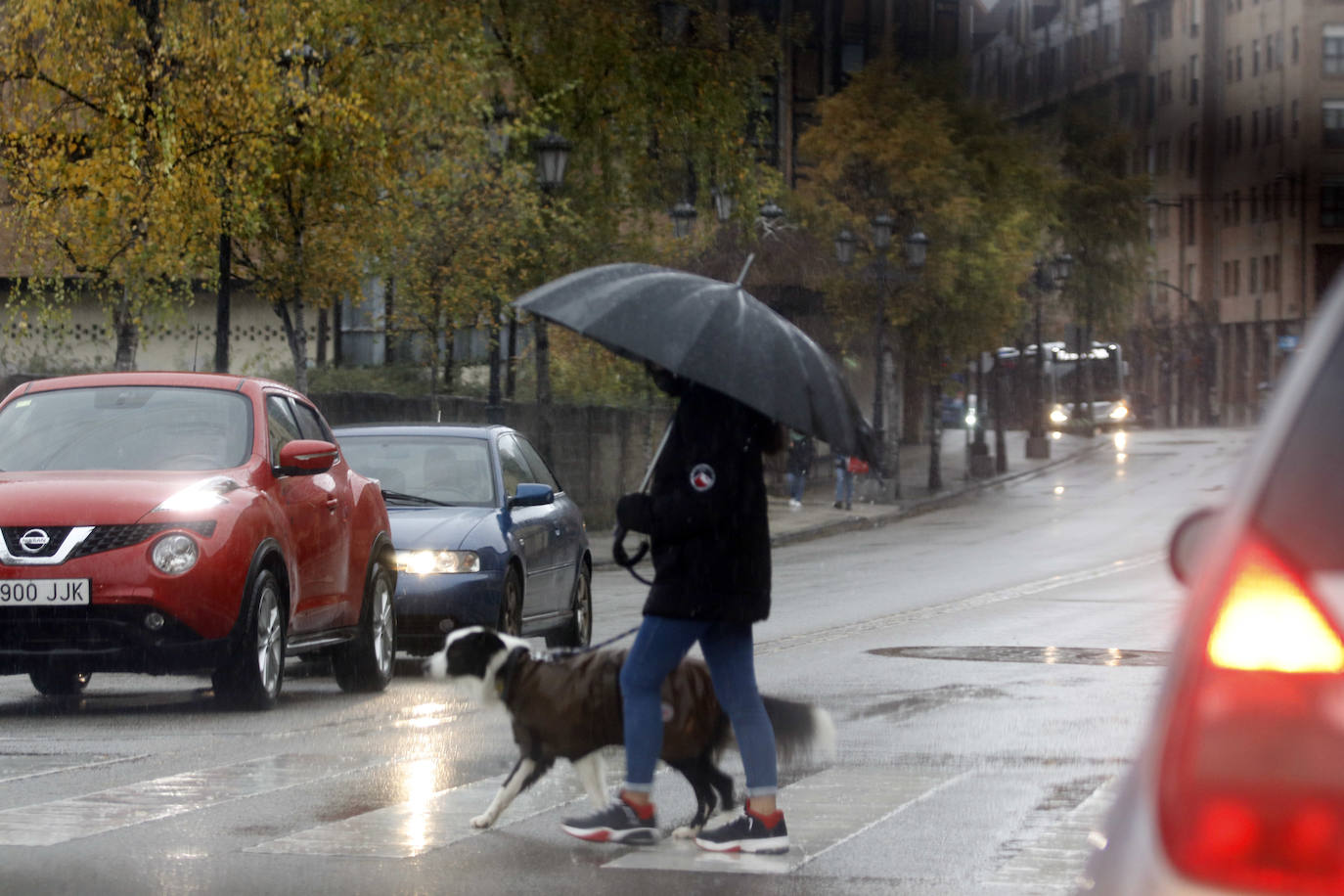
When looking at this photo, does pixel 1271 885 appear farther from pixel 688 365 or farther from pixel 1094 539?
pixel 1094 539

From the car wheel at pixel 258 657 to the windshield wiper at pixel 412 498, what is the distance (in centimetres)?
316

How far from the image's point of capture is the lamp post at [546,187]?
26.6m

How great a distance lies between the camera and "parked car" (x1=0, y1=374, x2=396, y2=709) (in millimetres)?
10383

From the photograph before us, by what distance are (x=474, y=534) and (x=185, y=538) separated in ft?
11.0

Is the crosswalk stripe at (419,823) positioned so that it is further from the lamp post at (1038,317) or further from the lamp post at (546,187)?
the lamp post at (1038,317)

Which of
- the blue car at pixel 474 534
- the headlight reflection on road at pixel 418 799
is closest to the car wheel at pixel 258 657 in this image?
the headlight reflection on road at pixel 418 799

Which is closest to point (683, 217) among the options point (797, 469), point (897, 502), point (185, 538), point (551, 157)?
point (551, 157)

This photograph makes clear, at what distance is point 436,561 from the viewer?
45.0 feet

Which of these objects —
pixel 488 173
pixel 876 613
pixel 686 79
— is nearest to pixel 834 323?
pixel 686 79

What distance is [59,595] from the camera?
33.9ft

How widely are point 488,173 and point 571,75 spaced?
3.25m

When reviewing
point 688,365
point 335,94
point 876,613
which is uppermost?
point 335,94


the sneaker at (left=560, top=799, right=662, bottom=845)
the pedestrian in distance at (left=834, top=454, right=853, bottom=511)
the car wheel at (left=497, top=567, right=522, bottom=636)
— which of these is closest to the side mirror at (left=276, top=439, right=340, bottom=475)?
the car wheel at (left=497, top=567, right=522, bottom=636)

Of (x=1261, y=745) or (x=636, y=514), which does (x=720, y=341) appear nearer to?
(x=636, y=514)
